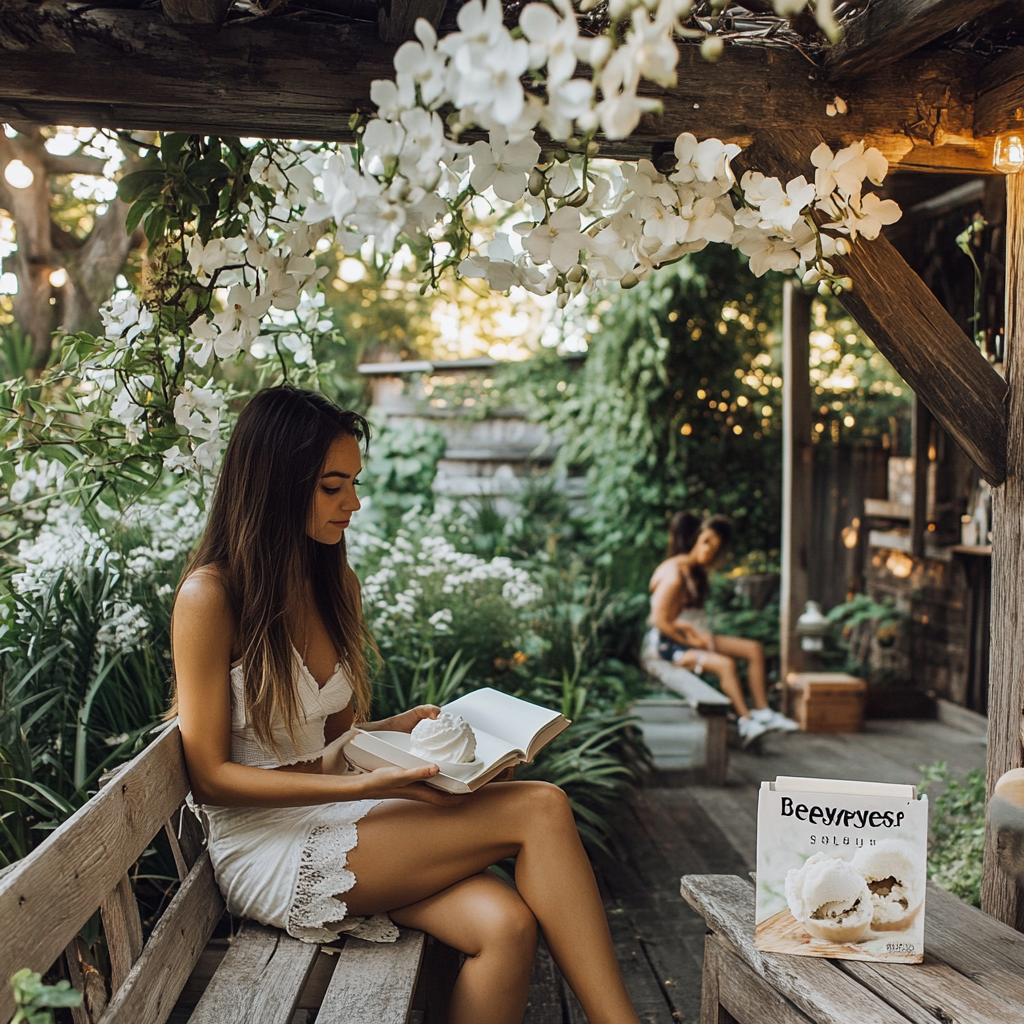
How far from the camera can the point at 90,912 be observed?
1307 millimetres

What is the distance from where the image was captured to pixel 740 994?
1606 mm

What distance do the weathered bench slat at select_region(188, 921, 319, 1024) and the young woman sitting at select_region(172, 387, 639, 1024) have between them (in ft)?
0.12

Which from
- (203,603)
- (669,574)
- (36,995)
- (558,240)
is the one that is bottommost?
(36,995)

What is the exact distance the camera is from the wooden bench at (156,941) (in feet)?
3.82

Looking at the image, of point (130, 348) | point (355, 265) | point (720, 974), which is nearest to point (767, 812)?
point (720, 974)

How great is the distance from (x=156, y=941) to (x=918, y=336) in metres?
1.77

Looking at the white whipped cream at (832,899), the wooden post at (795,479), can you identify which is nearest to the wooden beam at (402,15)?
the white whipped cream at (832,899)

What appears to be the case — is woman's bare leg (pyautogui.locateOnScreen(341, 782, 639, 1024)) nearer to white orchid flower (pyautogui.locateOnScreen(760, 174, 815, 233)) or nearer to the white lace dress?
the white lace dress

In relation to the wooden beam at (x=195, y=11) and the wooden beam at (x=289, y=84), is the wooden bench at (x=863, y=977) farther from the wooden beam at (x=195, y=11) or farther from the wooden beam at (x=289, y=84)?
the wooden beam at (x=195, y=11)

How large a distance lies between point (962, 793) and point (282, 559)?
99.8 inches

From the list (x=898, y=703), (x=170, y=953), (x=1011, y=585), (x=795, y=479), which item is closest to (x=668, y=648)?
(x=795, y=479)

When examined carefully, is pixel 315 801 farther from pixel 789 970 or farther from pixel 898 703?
pixel 898 703

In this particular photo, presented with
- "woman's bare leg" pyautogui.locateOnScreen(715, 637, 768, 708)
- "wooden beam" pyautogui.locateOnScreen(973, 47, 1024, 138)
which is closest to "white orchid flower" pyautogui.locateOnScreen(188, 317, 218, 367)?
"wooden beam" pyautogui.locateOnScreen(973, 47, 1024, 138)

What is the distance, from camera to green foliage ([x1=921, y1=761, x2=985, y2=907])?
8.57 ft
